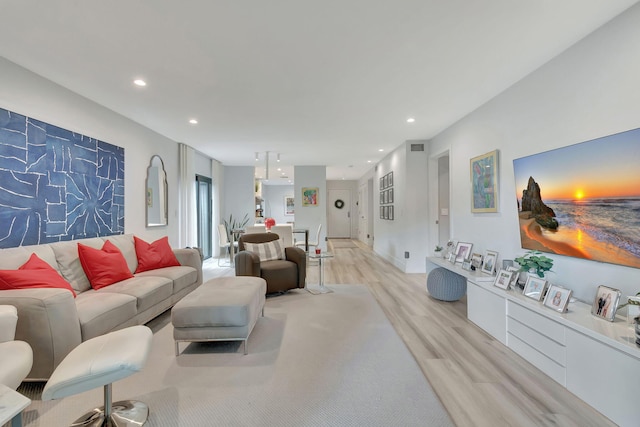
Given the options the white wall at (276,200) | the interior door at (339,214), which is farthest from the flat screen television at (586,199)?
the white wall at (276,200)

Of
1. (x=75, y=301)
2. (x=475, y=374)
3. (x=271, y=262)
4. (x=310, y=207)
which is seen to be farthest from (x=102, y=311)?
(x=310, y=207)

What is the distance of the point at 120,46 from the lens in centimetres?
229

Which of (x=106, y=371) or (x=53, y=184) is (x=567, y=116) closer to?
(x=106, y=371)

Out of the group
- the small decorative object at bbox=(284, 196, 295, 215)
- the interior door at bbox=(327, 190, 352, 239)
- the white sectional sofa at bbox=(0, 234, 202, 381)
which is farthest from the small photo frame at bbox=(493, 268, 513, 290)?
the small decorative object at bbox=(284, 196, 295, 215)

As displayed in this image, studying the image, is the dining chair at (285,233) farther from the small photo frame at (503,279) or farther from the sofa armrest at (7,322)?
the sofa armrest at (7,322)

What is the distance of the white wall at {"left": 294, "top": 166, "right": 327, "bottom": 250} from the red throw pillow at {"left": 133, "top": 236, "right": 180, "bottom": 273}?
4.54 m

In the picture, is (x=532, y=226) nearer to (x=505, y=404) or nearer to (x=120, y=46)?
(x=505, y=404)

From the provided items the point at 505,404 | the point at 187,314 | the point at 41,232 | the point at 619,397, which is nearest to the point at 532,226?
the point at 619,397

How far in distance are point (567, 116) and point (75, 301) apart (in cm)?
401

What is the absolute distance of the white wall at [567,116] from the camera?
1926 mm

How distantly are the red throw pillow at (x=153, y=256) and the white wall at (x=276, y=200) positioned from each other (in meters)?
9.60

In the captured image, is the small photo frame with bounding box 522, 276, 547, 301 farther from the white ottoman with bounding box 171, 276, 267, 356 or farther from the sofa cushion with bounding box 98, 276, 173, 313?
the sofa cushion with bounding box 98, 276, 173, 313

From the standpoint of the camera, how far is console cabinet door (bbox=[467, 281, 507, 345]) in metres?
2.59

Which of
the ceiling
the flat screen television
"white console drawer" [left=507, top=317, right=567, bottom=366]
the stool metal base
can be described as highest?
the ceiling
